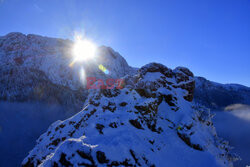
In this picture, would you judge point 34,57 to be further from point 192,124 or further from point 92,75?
point 192,124

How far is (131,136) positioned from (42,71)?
280ft

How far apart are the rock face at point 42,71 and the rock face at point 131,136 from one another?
174 ft

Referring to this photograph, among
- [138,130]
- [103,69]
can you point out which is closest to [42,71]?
[103,69]

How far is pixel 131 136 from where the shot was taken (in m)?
11.6

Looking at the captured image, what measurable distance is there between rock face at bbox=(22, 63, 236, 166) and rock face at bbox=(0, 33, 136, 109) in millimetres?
53002

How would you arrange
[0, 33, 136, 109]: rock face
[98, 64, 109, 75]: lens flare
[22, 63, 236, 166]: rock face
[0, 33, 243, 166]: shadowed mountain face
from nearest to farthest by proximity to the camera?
1. [22, 63, 236, 166]: rock face
2. [0, 33, 243, 166]: shadowed mountain face
3. [0, 33, 136, 109]: rock face
4. [98, 64, 109, 75]: lens flare

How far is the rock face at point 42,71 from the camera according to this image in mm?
64994

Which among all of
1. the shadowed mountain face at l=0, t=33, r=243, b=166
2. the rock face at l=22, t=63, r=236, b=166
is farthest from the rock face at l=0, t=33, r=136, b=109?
the rock face at l=22, t=63, r=236, b=166

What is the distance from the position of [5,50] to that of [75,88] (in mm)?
55957

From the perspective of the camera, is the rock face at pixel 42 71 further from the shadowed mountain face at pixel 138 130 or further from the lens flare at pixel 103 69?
the shadowed mountain face at pixel 138 130

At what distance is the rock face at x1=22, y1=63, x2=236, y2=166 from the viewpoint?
855 centimetres

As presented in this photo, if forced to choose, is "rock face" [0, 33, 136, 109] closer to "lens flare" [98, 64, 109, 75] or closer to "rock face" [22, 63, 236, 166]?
"lens flare" [98, 64, 109, 75]

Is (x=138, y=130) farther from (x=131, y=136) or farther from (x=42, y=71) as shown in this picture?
(x=42, y=71)

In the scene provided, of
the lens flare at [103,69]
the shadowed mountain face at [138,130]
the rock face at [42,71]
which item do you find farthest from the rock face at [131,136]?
the lens flare at [103,69]
